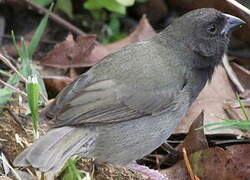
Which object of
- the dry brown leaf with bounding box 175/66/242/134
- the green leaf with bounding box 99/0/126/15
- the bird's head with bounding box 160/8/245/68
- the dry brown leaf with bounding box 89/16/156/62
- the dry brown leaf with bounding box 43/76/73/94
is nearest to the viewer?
the bird's head with bounding box 160/8/245/68

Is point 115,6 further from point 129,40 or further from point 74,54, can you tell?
point 74,54

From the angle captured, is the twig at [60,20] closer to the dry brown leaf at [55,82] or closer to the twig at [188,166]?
the dry brown leaf at [55,82]

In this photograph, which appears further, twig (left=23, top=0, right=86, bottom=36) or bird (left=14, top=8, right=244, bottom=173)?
twig (left=23, top=0, right=86, bottom=36)

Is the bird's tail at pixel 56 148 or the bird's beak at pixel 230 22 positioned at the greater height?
the bird's beak at pixel 230 22

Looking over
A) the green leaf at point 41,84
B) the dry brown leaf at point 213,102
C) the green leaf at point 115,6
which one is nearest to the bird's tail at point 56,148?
the green leaf at point 41,84

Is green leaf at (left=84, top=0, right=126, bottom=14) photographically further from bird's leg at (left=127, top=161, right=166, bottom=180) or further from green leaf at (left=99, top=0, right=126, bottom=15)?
bird's leg at (left=127, top=161, right=166, bottom=180)

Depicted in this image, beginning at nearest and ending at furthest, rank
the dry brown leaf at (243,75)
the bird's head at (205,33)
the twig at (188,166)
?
the twig at (188,166)
the bird's head at (205,33)
the dry brown leaf at (243,75)

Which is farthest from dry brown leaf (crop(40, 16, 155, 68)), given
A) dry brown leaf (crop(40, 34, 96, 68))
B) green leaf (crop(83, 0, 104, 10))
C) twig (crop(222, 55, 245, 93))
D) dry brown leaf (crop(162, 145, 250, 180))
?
dry brown leaf (crop(162, 145, 250, 180))
